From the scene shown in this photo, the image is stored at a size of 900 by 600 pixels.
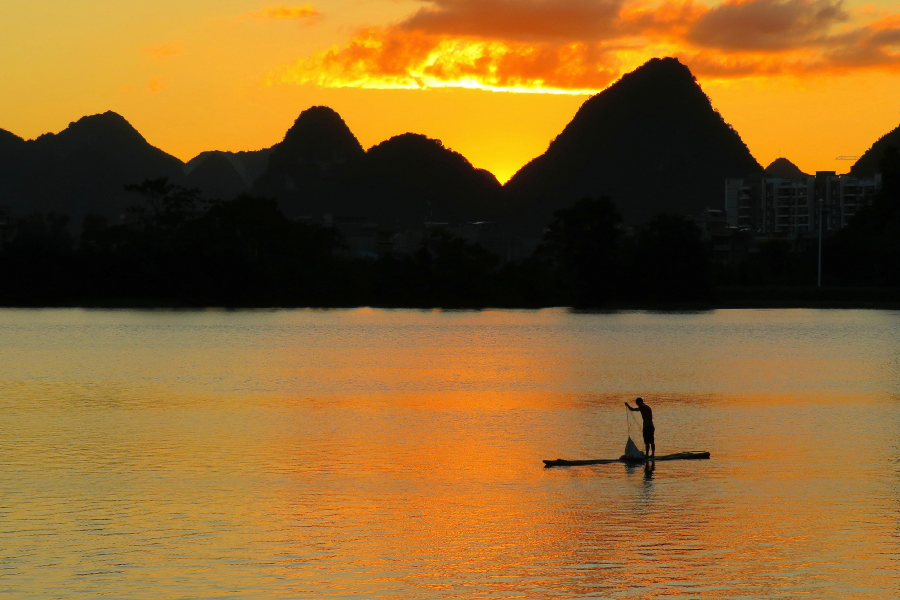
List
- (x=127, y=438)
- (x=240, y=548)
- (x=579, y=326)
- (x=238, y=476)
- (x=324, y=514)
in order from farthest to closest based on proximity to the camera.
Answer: (x=579, y=326) → (x=127, y=438) → (x=238, y=476) → (x=324, y=514) → (x=240, y=548)

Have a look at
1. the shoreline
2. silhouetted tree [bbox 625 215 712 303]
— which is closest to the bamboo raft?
silhouetted tree [bbox 625 215 712 303]

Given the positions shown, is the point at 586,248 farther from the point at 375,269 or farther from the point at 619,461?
the point at 619,461

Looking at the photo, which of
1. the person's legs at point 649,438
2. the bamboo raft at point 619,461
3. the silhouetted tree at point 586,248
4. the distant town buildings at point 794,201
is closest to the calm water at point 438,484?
the bamboo raft at point 619,461

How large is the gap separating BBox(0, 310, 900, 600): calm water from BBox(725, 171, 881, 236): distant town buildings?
468 feet

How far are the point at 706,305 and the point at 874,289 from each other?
1715 cm

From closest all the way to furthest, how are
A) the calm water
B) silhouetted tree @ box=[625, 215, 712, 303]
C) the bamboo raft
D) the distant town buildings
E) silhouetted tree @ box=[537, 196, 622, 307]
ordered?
the calm water < the bamboo raft < silhouetted tree @ box=[537, 196, 622, 307] < silhouetted tree @ box=[625, 215, 712, 303] < the distant town buildings

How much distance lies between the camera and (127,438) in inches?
1062

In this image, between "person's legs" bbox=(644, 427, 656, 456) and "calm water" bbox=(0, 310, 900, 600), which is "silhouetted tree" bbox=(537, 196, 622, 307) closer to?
"calm water" bbox=(0, 310, 900, 600)

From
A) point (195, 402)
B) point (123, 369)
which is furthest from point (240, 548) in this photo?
point (123, 369)

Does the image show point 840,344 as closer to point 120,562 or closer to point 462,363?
point 462,363

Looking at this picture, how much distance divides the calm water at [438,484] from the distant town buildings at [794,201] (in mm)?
142628

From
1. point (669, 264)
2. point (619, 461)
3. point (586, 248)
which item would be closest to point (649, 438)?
point (619, 461)

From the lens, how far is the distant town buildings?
601ft

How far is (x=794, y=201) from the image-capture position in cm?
18912
